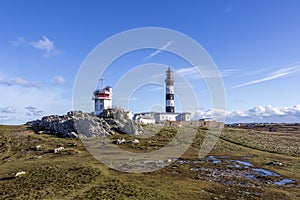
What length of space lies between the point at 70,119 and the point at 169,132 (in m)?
29.0

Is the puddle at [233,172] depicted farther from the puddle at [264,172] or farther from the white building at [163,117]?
the white building at [163,117]

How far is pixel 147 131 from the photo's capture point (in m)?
74.4

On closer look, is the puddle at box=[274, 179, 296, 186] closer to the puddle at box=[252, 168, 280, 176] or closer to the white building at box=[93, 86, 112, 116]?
the puddle at box=[252, 168, 280, 176]

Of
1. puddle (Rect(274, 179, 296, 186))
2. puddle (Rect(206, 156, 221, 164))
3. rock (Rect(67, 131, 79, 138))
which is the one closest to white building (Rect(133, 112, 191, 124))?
rock (Rect(67, 131, 79, 138))

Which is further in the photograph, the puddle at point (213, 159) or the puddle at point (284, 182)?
the puddle at point (213, 159)

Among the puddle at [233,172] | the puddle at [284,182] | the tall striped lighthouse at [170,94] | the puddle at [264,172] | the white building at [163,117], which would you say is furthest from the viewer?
the tall striped lighthouse at [170,94]

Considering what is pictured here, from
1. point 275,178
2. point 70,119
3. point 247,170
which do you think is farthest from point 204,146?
point 70,119

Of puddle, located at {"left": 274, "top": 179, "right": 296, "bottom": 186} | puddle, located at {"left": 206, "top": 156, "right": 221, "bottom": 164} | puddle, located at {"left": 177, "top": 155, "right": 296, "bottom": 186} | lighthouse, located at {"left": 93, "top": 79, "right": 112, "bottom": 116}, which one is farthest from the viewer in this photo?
lighthouse, located at {"left": 93, "top": 79, "right": 112, "bottom": 116}

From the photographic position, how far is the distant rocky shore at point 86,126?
6412 cm

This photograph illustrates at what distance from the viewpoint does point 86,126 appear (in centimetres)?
6425

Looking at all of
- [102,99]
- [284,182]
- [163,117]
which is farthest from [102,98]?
[284,182]

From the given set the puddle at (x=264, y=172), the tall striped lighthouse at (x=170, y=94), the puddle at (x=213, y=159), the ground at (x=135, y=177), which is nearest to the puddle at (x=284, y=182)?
the ground at (x=135, y=177)

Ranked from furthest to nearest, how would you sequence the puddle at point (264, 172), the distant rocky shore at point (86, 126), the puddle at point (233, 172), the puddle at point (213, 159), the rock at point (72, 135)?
the distant rocky shore at point (86, 126)
the rock at point (72, 135)
the puddle at point (213, 159)
the puddle at point (264, 172)
the puddle at point (233, 172)

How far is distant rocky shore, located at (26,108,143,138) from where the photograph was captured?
64125 mm
